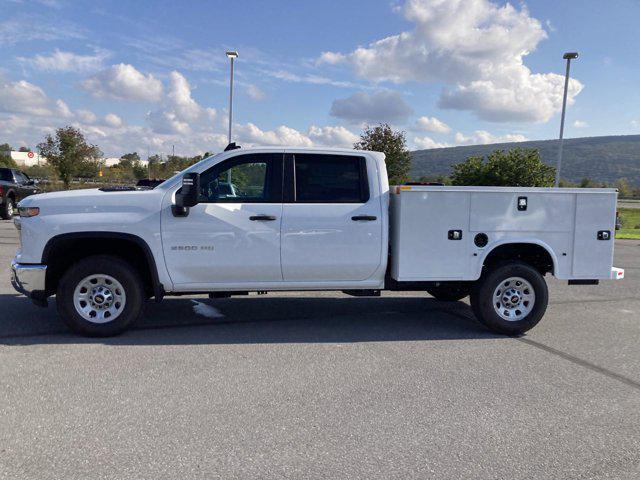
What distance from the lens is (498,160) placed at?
36.4 metres

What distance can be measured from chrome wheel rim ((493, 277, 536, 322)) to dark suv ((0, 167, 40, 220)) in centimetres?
1780

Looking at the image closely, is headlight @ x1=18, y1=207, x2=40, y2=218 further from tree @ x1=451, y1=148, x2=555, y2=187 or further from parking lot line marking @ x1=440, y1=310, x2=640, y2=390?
tree @ x1=451, y1=148, x2=555, y2=187

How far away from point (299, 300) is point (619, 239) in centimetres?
1692

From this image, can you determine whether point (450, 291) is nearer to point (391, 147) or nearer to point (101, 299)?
point (101, 299)

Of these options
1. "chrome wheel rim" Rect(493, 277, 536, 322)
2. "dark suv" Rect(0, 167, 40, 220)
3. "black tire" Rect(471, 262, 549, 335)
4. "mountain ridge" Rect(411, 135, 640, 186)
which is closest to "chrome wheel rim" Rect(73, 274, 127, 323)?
"black tire" Rect(471, 262, 549, 335)

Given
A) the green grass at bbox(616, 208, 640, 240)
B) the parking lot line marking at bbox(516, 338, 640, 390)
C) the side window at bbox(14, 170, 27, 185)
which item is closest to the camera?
the parking lot line marking at bbox(516, 338, 640, 390)

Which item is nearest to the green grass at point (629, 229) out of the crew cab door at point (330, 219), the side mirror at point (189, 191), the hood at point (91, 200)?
the crew cab door at point (330, 219)

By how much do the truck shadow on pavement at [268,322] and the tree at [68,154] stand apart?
101ft

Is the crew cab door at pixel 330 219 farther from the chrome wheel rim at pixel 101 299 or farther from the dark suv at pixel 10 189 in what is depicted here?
the dark suv at pixel 10 189

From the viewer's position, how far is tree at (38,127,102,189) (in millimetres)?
35000

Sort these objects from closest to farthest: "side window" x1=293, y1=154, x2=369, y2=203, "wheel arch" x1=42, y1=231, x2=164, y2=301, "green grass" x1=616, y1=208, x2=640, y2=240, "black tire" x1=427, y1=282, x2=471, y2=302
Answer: "wheel arch" x1=42, y1=231, x2=164, y2=301 < "side window" x1=293, y1=154, x2=369, y2=203 < "black tire" x1=427, y1=282, x2=471, y2=302 < "green grass" x1=616, y1=208, x2=640, y2=240

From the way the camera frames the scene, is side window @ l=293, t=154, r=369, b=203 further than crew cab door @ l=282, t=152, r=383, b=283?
Yes

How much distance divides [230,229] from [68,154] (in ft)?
110

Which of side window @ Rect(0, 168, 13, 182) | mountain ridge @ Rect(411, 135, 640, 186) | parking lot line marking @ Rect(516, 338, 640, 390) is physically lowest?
parking lot line marking @ Rect(516, 338, 640, 390)
